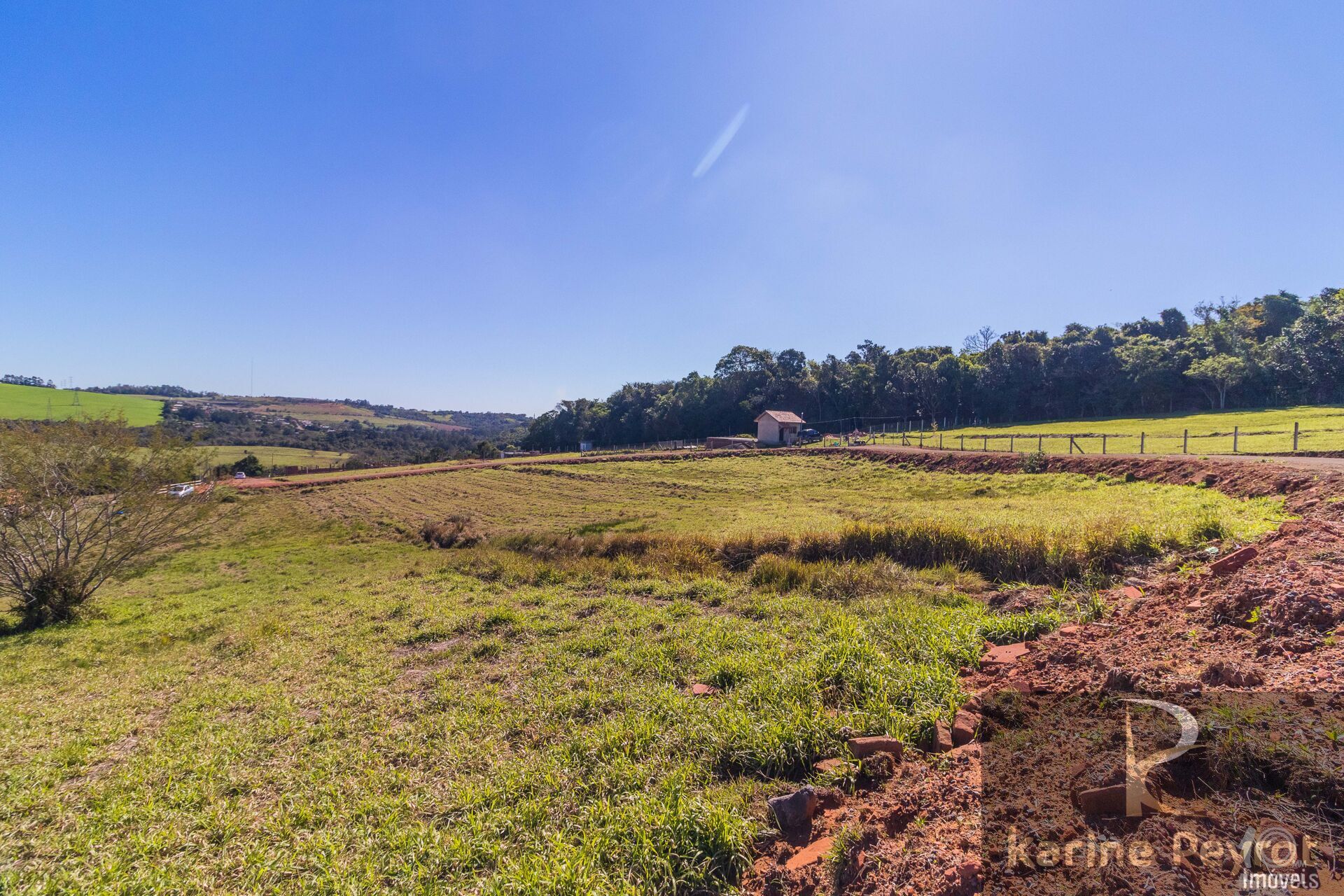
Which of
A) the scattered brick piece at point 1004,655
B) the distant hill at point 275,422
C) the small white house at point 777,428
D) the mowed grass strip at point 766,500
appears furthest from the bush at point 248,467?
the scattered brick piece at point 1004,655

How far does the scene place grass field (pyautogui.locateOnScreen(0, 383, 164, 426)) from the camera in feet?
226

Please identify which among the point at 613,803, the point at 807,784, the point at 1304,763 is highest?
the point at 1304,763

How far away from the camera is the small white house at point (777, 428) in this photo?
65.5 meters

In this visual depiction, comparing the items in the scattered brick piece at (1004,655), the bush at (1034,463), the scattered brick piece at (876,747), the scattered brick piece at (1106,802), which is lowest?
the scattered brick piece at (876,747)

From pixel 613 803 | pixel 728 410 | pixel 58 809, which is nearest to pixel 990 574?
pixel 613 803

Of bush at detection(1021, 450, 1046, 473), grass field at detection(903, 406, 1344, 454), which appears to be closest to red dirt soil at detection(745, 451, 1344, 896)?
bush at detection(1021, 450, 1046, 473)

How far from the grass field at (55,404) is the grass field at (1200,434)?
8947cm

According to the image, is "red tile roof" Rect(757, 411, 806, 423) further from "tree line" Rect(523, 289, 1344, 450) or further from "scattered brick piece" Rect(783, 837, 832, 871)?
"scattered brick piece" Rect(783, 837, 832, 871)

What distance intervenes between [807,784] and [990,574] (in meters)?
6.92

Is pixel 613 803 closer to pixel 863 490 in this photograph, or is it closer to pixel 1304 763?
pixel 1304 763

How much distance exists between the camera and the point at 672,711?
508 centimetres

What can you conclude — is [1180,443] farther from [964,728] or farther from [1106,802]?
[1106,802]

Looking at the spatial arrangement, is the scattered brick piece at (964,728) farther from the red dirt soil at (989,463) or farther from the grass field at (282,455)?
the grass field at (282,455)

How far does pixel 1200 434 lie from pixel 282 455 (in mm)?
107591
